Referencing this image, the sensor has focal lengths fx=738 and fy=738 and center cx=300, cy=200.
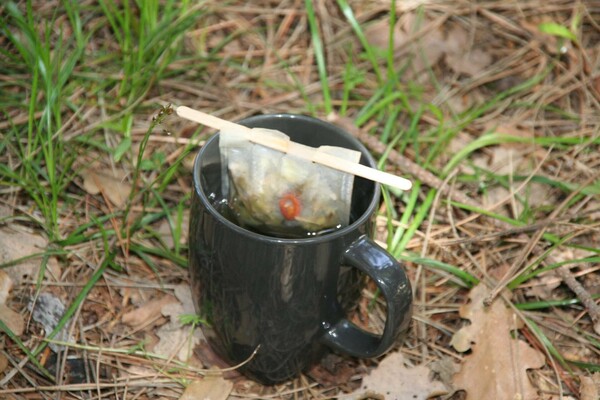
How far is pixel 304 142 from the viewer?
1.69 m

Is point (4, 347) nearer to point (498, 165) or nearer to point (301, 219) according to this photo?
point (301, 219)

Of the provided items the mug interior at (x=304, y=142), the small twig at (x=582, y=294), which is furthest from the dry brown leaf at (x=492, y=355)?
the mug interior at (x=304, y=142)

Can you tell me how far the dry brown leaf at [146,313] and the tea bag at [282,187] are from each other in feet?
1.08

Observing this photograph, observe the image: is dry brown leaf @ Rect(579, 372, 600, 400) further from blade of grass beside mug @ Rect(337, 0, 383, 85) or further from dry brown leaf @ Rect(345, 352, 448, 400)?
blade of grass beside mug @ Rect(337, 0, 383, 85)

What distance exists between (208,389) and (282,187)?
0.48 metres

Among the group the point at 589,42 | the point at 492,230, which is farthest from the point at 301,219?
the point at 589,42

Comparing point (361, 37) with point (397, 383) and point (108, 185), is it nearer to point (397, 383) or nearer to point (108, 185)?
point (108, 185)

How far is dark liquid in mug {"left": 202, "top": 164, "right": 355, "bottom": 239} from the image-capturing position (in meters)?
1.62

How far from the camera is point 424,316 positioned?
71.6 inches

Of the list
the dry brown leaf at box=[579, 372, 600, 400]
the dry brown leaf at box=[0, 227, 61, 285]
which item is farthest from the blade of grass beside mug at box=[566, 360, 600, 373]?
the dry brown leaf at box=[0, 227, 61, 285]

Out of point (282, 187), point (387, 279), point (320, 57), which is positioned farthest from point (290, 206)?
point (320, 57)

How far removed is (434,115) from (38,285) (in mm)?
1261

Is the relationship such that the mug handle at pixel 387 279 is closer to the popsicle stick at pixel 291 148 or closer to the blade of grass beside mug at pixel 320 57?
the popsicle stick at pixel 291 148

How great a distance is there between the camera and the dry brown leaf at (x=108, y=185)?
193 cm
